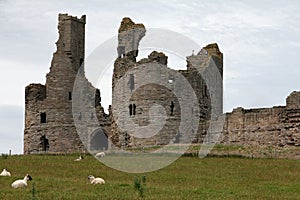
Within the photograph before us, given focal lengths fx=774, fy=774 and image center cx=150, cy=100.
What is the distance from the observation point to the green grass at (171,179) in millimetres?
27688

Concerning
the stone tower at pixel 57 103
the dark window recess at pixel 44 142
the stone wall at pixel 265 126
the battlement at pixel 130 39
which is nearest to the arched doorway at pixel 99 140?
the stone tower at pixel 57 103

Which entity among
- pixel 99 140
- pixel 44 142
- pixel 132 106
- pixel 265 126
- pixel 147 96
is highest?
pixel 147 96

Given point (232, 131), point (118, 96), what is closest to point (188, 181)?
point (232, 131)

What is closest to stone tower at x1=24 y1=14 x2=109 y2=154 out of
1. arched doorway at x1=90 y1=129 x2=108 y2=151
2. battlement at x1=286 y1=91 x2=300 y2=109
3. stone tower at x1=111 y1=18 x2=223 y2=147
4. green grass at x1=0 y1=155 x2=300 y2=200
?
arched doorway at x1=90 y1=129 x2=108 y2=151

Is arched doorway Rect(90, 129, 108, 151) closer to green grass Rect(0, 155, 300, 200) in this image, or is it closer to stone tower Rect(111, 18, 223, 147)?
stone tower Rect(111, 18, 223, 147)

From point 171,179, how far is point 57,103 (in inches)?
1453

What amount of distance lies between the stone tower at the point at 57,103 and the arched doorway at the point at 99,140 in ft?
3.52

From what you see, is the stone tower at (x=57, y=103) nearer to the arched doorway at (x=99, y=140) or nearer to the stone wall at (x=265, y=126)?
the arched doorway at (x=99, y=140)

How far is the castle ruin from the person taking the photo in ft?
189

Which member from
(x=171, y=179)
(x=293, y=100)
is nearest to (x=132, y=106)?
(x=293, y=100)

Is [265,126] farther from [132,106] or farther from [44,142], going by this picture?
[44,142]

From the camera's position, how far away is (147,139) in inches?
2408

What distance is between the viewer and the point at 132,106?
205ft

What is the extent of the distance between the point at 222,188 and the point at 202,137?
3038cm
